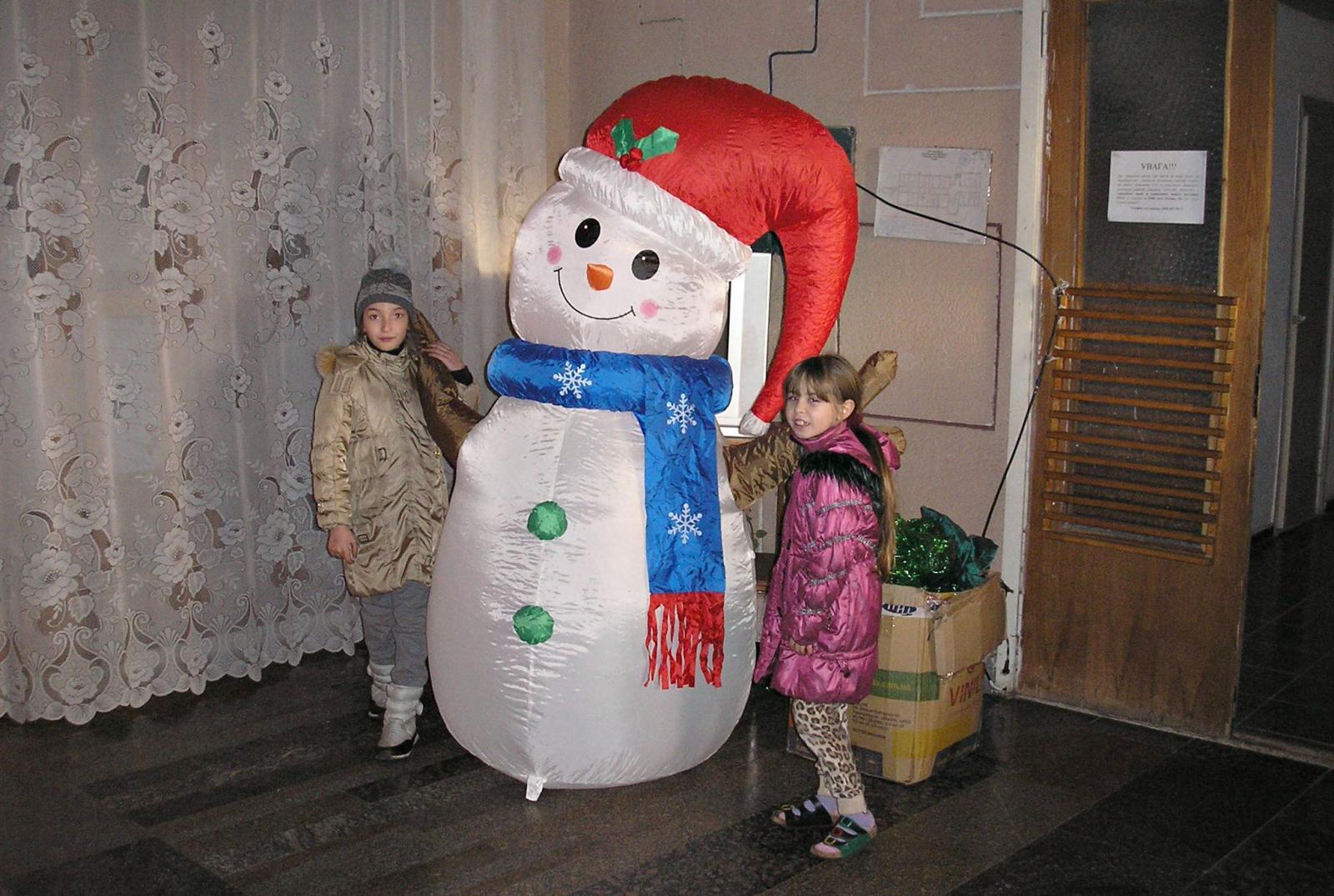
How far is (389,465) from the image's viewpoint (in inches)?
121

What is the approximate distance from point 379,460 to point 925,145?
170 cm

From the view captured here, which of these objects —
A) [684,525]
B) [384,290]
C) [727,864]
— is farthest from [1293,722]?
[384,290]

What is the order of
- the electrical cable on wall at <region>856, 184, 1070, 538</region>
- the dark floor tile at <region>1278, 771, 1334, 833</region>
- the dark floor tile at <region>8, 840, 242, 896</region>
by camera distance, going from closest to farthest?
the dark floor tile at <region>8, 840, 242, 896</region>
the dark floor tile at <region>1278, 771, 1334, 833</region>
the electrical cable on wall at <region>856, 184, 1070, 538</region>

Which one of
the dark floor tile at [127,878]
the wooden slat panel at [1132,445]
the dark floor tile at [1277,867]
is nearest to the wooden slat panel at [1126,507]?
the wooden slat panel at [1132,445]

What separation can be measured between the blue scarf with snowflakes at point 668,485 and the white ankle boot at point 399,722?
2.33ft

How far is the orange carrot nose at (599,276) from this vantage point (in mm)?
2678

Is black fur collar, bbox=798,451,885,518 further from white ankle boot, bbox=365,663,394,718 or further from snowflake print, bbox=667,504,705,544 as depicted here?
white ankle boot, bbox=365,663,394,718

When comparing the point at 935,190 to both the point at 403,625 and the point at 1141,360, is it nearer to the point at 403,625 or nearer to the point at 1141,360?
the point at 1141,360

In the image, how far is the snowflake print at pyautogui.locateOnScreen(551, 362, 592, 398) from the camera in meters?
2.71

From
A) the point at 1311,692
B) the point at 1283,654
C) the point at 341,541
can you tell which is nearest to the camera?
the point at 341,541

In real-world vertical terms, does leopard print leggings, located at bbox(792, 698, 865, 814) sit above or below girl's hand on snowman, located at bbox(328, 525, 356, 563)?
below

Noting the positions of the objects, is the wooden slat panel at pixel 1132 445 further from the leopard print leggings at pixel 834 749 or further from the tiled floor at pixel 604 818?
the leopard print leggings at pixel 834 749

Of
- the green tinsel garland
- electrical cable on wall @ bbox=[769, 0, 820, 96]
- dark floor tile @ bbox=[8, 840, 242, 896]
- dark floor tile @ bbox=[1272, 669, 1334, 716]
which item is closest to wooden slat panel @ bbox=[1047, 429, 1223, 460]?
the green tinsel garland

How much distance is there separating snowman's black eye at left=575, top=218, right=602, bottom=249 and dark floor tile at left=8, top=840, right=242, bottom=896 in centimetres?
147
